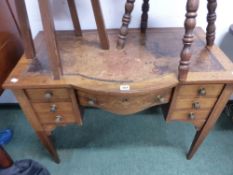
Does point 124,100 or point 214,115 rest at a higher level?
point 124,100

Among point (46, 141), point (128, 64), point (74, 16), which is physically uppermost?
point (74, 16)

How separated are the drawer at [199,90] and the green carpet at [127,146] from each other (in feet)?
1.87

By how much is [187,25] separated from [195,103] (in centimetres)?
38

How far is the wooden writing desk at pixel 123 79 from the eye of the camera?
0.79 metres

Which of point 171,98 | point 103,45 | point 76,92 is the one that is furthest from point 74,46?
point 171,98

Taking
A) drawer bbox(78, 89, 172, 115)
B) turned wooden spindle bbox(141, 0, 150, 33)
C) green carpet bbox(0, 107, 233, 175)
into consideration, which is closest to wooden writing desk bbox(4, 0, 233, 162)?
drawer bbox(78, 89, 172, 115)

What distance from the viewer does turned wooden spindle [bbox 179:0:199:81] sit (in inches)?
27.1

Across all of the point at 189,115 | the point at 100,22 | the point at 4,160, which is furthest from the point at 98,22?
the point at 4,160

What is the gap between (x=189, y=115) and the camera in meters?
1.00

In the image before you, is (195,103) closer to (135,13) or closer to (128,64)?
(128,64)

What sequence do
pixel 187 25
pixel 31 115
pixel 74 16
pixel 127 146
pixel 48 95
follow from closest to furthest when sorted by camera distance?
pixel 187 25
pixel 48 95
pixel 31 115
pixel 74 16
pixel 127 146

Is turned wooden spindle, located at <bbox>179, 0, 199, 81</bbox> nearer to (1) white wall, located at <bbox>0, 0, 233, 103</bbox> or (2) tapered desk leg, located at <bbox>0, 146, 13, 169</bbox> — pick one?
(1) white wall, located at <bbox>0, 0, 233, 103</bbox>

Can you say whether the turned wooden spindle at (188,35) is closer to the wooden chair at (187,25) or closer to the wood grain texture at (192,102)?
the wooden chair at (187,25)

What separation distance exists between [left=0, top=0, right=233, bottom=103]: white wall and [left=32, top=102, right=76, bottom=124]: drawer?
554mm
